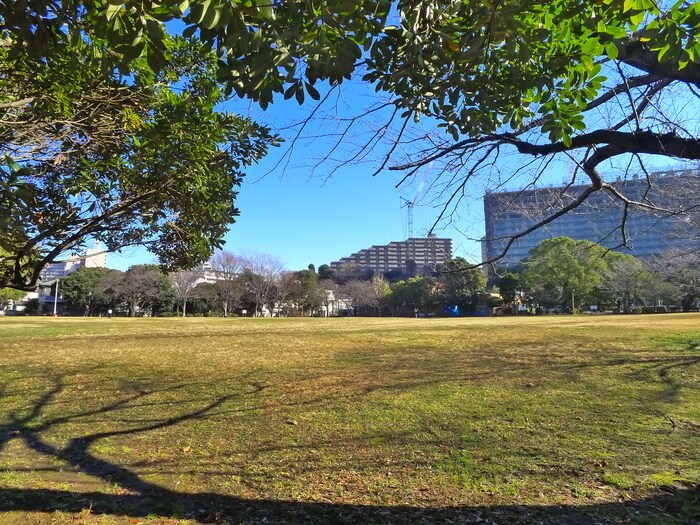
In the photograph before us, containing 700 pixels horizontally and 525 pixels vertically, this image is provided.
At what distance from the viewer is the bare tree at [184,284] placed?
2341 inches

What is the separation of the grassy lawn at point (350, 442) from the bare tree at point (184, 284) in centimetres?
4969

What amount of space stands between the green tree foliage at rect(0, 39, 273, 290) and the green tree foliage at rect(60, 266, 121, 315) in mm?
63679

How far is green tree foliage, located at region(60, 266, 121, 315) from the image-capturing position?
61719 mm

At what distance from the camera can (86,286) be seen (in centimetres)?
6238

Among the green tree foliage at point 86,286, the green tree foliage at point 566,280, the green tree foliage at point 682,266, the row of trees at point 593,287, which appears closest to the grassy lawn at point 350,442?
the green tree foliage at point 682,266

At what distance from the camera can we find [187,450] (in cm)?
519

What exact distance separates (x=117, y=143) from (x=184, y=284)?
5987cm

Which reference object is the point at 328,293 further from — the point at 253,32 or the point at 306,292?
the point at 253,32

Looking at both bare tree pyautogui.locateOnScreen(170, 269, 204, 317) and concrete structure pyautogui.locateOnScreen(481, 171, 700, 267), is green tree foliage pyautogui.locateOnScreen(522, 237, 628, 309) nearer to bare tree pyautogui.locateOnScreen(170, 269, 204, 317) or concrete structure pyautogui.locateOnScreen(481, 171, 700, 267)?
bare tree pyautogui.locateOnScreen(170, 269, 204, 317)

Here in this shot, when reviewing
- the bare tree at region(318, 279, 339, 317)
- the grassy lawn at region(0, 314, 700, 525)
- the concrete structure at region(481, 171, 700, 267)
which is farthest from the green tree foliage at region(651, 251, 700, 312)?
the bare tree at region(318, 279, 339, 317)

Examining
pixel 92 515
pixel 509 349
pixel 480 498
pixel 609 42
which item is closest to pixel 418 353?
pixel 509 349

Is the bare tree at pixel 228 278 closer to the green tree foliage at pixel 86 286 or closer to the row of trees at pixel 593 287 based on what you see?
the green tree foliage at pixel 86 286

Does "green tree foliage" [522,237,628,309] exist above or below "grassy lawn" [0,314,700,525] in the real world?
above

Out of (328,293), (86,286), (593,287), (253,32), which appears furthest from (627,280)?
(86,286)
